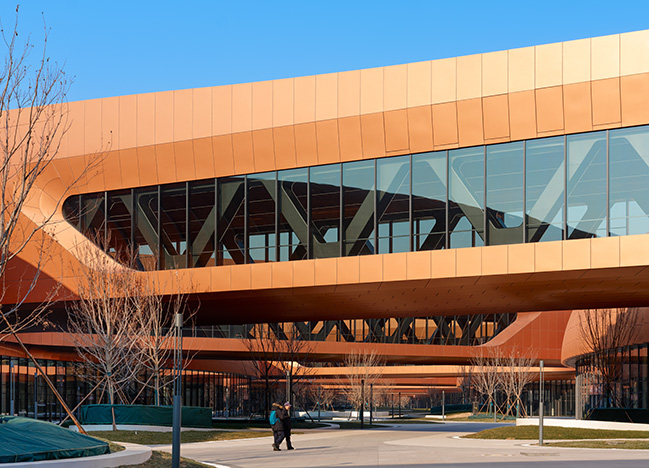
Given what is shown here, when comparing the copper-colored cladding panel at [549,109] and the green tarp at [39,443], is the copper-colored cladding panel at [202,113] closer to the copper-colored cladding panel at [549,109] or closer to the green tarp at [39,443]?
the copper-colored cladding panel at [549,109]

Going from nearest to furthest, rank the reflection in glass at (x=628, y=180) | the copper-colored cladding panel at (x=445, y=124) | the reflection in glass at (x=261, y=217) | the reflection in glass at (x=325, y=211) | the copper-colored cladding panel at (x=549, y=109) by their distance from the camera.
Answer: the reflection in glass at (x=628, y=180), the copper-colored cladding panel at (x=549, y=109), the copper-colored cladding panel at (x=445, y=124), the reflection in glass at (x=325, y=211), the reflection in glass at (x=261, y=217)

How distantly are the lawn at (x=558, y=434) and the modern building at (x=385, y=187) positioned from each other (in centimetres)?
536

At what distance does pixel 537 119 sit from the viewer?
91.5ft

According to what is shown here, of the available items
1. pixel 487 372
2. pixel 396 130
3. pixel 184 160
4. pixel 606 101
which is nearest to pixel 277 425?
pixel 396 130

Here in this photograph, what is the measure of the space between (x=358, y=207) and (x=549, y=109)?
26.1ft

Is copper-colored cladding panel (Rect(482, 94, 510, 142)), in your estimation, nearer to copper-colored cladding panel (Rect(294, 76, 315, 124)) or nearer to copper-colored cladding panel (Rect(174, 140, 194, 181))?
copper-colored cladding panel (Rect(294, 76, 315, 124))

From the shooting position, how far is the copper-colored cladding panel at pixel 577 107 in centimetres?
2705

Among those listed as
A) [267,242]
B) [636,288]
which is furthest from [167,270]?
[636,288]

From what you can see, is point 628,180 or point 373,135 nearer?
point 628,180

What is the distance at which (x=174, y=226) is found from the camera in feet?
113

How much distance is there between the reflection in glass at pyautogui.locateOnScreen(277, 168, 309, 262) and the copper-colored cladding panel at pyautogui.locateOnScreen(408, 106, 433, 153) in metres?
4.53

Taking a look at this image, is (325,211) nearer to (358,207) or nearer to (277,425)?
(358,207)

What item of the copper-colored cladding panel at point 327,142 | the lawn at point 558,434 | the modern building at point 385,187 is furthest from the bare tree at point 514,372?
the copper-colored cladding panel at point 327,142

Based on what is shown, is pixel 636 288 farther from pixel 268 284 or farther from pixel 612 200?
pixel 268 284
